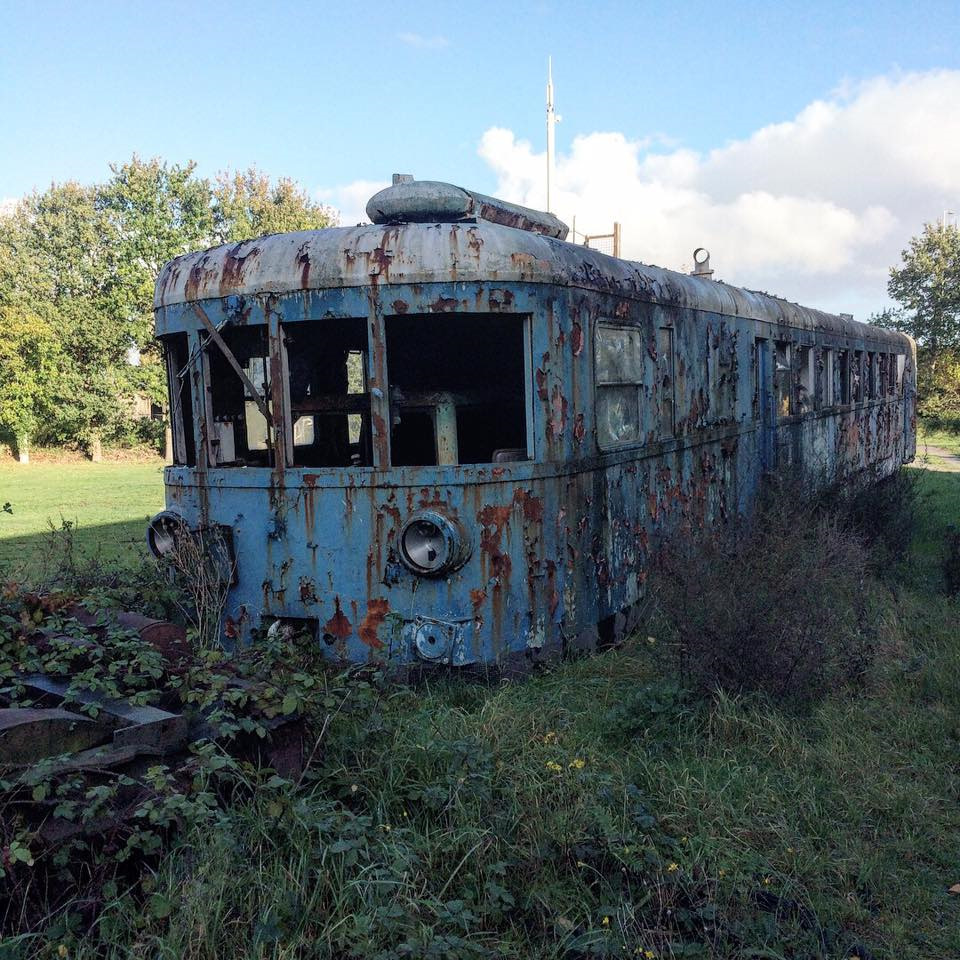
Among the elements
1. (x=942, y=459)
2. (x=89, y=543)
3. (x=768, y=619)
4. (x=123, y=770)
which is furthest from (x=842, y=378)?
(x=123, y=770)

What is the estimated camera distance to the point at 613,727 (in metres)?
4.68

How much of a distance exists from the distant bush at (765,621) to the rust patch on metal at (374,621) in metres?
1.67

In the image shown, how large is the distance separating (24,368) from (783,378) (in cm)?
2563

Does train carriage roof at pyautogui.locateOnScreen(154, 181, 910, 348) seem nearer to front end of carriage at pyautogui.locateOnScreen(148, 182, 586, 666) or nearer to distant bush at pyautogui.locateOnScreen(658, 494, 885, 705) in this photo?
front end of carriage at pyautogui.locateOnScreen(148, 182, 586, 666)

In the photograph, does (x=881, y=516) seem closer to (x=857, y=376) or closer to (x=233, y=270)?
(x=857, y=376)

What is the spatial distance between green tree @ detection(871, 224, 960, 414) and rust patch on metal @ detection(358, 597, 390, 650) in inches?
1308

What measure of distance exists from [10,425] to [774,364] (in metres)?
26.1

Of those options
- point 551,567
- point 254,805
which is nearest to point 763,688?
point 551,567

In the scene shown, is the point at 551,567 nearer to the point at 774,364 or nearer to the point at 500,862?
the point at 500,862

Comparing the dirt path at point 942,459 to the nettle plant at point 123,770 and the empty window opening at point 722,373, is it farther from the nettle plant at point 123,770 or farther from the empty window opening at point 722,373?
the nettle plant at point 123,770

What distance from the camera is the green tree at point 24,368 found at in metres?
28.2

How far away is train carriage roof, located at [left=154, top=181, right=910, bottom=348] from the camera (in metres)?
5.14

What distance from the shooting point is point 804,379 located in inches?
455

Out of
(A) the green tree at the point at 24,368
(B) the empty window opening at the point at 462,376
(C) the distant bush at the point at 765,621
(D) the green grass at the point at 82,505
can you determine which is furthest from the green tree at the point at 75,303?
(C) the distant bush at the point at 765,621
